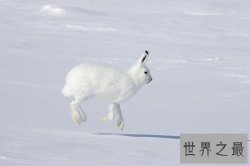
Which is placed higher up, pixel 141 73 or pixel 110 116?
pixel 141 73

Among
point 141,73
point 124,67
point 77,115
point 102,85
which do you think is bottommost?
point 77,115

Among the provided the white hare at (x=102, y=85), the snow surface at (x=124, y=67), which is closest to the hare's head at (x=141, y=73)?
the white hare at (x=102, y=85)

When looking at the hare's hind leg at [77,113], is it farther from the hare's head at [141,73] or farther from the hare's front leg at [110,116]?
the hare's head at [141,73]

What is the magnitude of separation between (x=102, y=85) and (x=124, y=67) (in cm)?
583

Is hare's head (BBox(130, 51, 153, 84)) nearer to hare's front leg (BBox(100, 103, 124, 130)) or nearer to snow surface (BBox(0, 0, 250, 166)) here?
hare's front leg (BBox(100, 103, 124, 130))

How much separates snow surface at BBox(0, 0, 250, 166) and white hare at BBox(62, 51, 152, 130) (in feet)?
0.82

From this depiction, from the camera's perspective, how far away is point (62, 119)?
27.1 ft

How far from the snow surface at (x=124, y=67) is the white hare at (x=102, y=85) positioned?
0.25 m

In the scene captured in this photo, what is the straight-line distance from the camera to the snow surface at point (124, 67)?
712 centimetres

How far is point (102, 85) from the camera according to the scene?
7.21 metres

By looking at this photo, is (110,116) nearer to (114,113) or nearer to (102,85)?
(114,113)

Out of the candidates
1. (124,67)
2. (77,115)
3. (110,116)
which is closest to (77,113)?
(77,115)

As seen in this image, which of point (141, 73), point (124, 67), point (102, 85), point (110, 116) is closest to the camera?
point (102, 85)

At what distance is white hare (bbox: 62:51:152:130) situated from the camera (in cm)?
720
